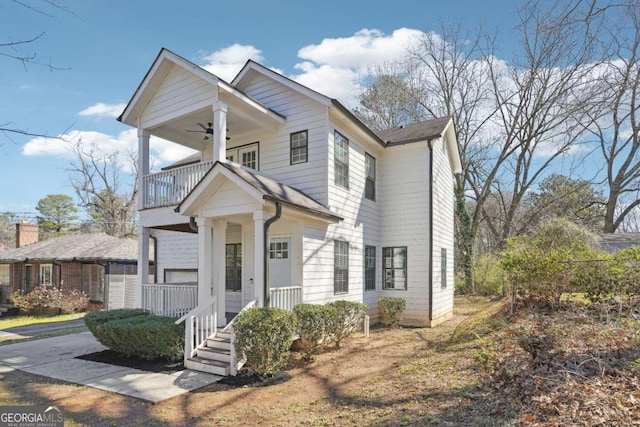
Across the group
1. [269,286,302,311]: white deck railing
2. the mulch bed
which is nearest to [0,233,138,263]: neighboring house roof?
the mulch bed

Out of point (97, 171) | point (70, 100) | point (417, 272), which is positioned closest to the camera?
point (70, 100)

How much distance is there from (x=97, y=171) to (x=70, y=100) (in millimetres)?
29929

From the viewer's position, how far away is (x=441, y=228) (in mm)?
15117

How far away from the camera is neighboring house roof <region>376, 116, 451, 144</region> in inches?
544

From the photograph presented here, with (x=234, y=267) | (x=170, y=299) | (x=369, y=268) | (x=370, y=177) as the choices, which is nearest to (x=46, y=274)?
(x=234, y=267)

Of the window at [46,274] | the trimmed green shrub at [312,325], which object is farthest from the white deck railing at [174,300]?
the window at [46,274]

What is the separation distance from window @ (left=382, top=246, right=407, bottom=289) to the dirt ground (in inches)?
201

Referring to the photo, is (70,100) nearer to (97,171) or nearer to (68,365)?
(68,365)

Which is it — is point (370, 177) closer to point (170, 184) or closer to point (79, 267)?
point (170, 184)

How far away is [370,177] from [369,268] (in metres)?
3.20

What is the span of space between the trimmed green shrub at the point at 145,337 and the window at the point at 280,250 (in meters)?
3.14

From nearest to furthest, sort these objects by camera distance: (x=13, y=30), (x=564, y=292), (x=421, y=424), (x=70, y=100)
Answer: (x=13, y=30), (x=421, y=424), (x=70, y=100), (x=564, y=292)

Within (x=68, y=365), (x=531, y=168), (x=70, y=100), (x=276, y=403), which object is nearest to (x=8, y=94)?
(x=70, y=100)

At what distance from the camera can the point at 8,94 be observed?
196 inches
